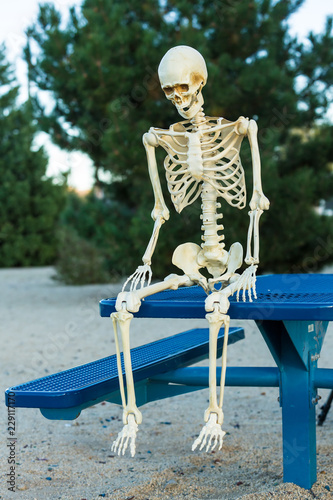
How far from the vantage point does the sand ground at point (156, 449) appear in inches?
110

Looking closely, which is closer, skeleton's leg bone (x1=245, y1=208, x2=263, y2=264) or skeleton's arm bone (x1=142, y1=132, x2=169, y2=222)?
skeleton's leg bone (x1=245, y1=208, x2=263, y2=264)

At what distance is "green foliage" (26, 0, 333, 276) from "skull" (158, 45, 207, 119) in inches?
175

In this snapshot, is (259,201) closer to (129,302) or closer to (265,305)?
(265,305)

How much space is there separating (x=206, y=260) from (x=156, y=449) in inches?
52.2

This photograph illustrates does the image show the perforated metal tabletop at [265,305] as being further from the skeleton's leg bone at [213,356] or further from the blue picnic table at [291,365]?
the skeleton's leg bone at [213,356]

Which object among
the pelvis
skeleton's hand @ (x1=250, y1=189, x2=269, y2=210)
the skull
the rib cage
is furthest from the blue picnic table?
the skull

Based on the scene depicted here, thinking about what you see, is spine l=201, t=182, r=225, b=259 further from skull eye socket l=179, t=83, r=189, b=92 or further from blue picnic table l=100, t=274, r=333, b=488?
skull eye socket l=179, t=83, r=189, b=92

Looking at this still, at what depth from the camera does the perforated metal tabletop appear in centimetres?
215

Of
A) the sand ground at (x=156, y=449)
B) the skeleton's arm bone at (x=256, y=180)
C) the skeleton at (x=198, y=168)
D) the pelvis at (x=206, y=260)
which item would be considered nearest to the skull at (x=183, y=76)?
the skeleton at (x=198, y=168)

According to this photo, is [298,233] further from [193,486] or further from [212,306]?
[212,306]

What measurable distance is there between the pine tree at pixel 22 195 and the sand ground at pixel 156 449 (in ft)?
36.5

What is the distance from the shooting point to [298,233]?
804 centimetres

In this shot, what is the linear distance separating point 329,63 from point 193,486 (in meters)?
7.37

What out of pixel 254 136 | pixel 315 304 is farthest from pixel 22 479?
pixel 254 136
